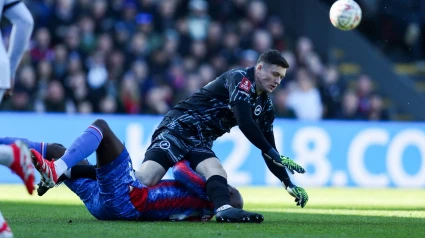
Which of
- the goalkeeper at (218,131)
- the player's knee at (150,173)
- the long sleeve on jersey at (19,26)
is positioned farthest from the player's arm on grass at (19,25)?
the player's knee at (150,173)

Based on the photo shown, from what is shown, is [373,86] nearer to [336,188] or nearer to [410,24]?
[410,24]

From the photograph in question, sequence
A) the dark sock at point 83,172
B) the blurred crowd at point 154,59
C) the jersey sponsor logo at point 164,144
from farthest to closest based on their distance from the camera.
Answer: the blurred crowd at point 154,59
the jersey sponsor logo at point 164,144
the dark sock at point 83,172

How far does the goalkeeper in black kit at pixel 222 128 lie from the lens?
7938 mm

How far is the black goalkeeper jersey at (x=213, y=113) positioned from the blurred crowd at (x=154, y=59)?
794 cm

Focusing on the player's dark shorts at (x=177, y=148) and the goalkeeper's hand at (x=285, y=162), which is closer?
the goalkeeper's hand at (x=285, y=162)

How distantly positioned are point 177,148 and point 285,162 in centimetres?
122

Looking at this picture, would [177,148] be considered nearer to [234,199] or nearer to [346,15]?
[234,199]

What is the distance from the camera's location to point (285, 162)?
25.8ft

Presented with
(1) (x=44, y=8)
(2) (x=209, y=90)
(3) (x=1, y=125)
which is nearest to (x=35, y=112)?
(3) (x=1, y=125)

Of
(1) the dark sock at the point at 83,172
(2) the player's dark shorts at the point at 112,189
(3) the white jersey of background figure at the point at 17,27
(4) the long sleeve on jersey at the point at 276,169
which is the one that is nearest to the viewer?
(3) the white jersey of background figure at the point at 17,27

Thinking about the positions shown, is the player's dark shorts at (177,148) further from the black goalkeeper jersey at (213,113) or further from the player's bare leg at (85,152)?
the player's bare leg at (85,152)

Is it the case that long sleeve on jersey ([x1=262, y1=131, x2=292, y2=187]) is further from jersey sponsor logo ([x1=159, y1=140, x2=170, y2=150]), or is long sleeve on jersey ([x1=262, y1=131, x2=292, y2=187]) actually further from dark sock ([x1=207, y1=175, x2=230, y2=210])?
jersey sponsor logo ([x1=159, y1=140, x2=170, y2=150])

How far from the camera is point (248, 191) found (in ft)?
48.1

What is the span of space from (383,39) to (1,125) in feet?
40.3
